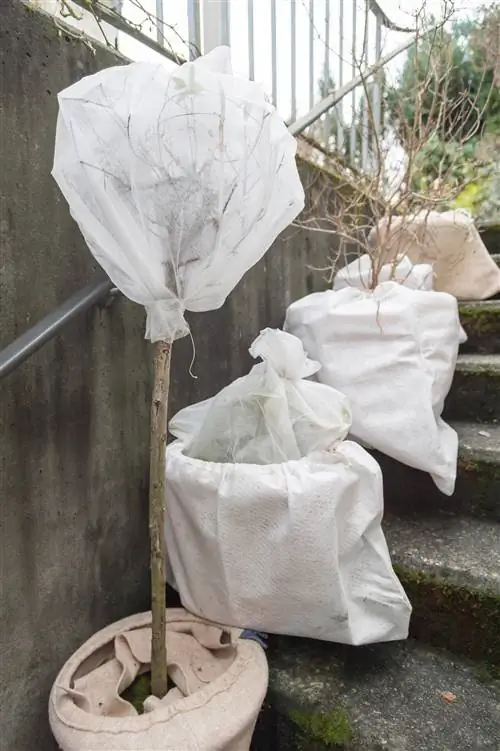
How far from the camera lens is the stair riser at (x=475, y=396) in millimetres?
1709

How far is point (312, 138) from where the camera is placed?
2312 mm

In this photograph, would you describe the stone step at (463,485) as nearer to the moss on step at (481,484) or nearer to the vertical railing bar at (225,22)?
the moss on step at (481,484)

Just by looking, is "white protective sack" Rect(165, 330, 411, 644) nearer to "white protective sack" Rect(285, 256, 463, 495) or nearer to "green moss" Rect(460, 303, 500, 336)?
"white protective sack" Rect(285, 256, 463, 495)

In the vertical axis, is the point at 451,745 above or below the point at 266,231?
below

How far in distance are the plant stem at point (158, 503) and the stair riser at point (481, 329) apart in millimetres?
1541

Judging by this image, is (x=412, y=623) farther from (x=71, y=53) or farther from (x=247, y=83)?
(x=71, y=53)

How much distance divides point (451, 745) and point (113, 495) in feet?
2.89

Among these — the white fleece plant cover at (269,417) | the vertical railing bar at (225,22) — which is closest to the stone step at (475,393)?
the white fleece plant cover at (269,417)

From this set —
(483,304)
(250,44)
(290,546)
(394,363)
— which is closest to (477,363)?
(483,304)

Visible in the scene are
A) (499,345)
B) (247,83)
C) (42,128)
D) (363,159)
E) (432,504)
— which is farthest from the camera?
(363,159)

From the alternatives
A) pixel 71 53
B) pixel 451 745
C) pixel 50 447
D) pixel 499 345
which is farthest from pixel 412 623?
pixel 71 53

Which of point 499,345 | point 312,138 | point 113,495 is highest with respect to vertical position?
point 312,138

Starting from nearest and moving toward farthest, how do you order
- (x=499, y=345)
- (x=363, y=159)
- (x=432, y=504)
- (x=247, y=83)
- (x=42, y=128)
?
(x=247, y=83) → (x=42, y=128) → (x=432, y=504) → (x=499, y=345) → (x=363, y=159)

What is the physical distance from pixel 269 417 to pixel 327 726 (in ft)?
2.19
